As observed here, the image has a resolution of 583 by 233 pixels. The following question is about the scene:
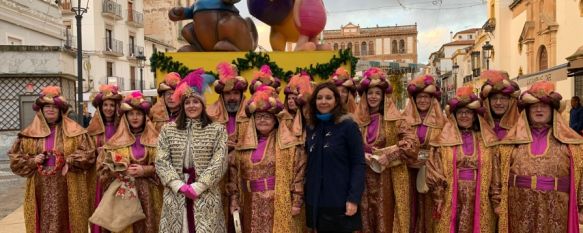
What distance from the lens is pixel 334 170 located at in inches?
139

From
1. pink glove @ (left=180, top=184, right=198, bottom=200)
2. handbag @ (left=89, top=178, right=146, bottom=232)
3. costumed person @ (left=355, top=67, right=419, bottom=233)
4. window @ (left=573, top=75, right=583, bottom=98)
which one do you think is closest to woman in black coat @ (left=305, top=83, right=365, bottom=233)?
costumed person @ (left=355, top=67, right=419, bottom=233)

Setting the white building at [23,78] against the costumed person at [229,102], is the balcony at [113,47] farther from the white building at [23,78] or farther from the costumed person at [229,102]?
the costumed person at [229,102]

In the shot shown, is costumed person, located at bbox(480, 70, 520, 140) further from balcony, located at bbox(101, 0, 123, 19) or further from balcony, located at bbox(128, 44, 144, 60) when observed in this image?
balcony, located at bbox(128, 44, 144, 60)

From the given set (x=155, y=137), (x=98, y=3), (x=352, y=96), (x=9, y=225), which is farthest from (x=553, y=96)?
(x=98, y=3)

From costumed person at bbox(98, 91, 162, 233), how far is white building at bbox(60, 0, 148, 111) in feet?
75.4

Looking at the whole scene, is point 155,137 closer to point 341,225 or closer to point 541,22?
point 341,225

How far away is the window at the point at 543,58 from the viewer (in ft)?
70.4

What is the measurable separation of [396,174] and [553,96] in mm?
1300

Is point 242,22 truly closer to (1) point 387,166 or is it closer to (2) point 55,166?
(2) point 55,166

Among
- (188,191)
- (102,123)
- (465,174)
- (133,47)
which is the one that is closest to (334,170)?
(188,191)

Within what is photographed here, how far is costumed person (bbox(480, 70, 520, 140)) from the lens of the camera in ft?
13.6

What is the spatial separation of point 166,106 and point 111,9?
26.3m

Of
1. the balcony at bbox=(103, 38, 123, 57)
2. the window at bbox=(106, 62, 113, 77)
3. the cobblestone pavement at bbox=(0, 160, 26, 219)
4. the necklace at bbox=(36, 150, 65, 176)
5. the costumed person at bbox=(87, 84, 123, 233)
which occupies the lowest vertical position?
the cobblestone pavement at bbox=(0, 160, 26, 219)

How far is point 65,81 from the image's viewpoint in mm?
13617
